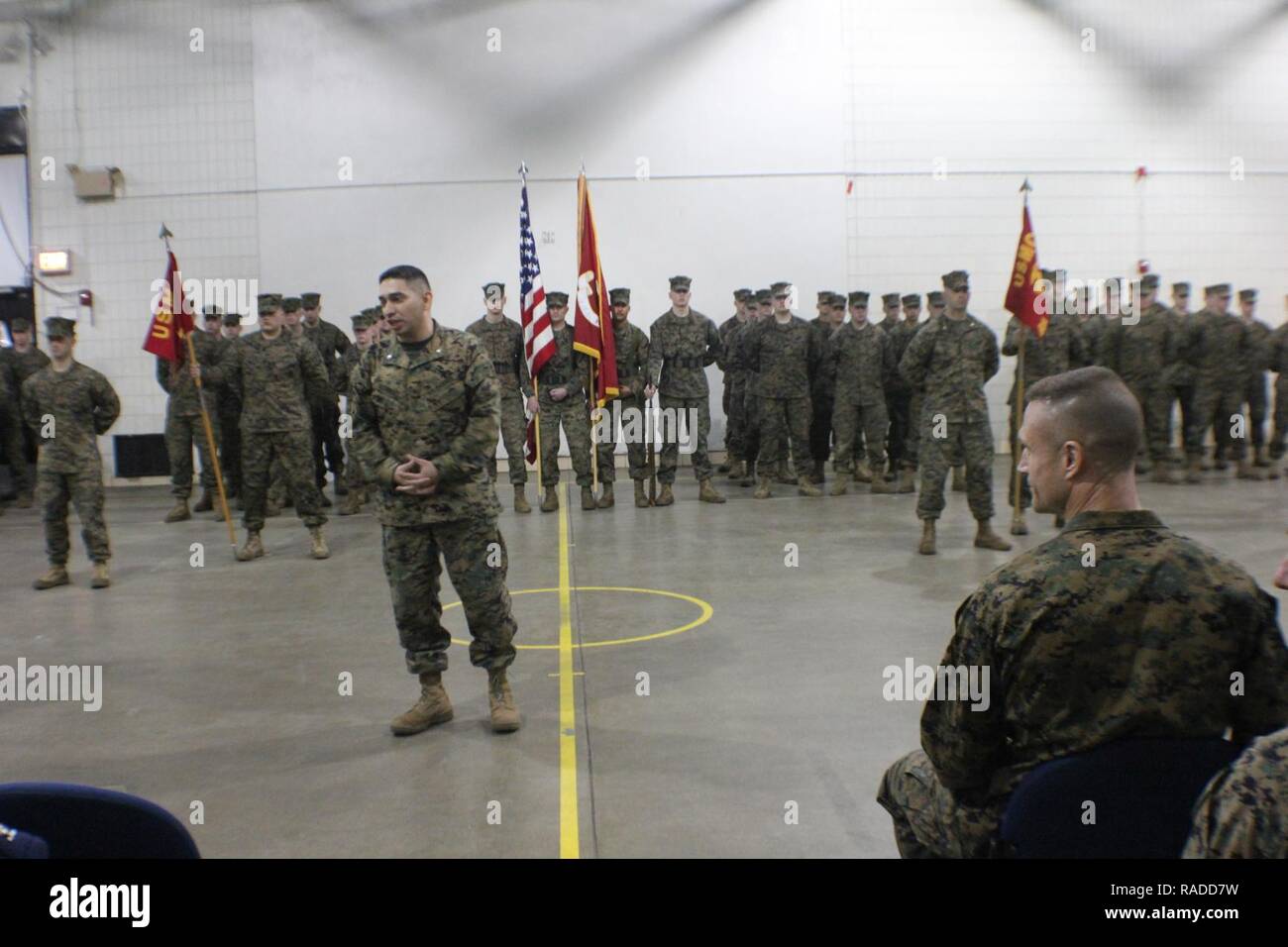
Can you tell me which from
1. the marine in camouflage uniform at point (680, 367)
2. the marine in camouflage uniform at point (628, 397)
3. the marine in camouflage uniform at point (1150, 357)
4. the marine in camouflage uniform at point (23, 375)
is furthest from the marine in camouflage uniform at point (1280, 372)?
the marine in camouflage uniform at point (23, 375)

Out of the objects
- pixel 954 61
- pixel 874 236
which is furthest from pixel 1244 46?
pixel 874 236

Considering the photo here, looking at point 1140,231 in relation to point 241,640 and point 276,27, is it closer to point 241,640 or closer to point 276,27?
point 276,27

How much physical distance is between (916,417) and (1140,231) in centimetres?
607

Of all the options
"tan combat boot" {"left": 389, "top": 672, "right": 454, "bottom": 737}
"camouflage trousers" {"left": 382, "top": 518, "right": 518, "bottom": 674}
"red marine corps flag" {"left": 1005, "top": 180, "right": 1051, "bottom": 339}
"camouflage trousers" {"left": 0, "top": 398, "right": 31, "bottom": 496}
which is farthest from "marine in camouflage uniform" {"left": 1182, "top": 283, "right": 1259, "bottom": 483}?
"camouflage trousers" {"left": 0, "top": 398, "right": 31, "bottom": 496}

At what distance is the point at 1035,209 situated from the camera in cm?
1518

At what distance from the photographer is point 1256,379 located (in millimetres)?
12398

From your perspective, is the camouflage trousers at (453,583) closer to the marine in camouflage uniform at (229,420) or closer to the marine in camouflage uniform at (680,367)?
the marine in camouflage uniform at (680,367)

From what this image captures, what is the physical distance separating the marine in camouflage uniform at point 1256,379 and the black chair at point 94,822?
13.0m

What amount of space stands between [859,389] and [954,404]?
362 cm

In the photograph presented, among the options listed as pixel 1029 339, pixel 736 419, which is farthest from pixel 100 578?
pixel 1029 339

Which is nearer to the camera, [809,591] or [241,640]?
[241,640]

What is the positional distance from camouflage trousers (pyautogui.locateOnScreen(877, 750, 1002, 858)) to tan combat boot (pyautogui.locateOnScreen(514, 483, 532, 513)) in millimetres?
8756

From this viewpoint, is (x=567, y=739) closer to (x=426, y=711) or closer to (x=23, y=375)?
(x=426, y=711)

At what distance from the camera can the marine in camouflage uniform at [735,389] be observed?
42.3 ft
